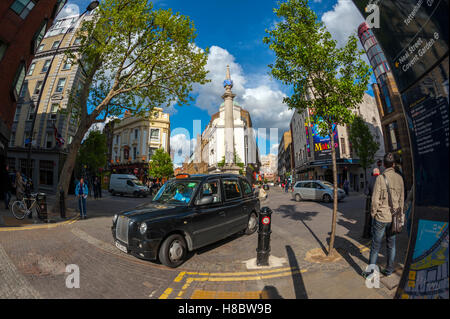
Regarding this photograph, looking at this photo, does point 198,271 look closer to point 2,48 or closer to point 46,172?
point 2,48

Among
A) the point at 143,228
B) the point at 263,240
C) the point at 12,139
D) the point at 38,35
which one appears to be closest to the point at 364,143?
the point at 263,240

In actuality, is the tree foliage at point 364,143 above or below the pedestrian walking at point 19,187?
above

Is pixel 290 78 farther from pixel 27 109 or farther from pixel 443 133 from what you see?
pixel 27 109

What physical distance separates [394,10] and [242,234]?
6.20 meters

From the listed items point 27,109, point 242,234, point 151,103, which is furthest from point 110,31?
point 27,109

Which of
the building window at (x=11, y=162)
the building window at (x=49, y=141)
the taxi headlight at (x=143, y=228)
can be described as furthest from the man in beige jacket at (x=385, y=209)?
the building window at (x=11, y=162)

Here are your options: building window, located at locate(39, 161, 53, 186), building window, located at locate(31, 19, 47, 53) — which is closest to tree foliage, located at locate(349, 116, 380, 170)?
building window, located at locate(31, 19, 47, 53)

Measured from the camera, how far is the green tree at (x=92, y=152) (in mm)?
25188

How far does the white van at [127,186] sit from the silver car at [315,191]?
16.3 metres

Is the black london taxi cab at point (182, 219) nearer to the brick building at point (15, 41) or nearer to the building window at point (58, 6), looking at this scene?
the brick building at point (15, 41)

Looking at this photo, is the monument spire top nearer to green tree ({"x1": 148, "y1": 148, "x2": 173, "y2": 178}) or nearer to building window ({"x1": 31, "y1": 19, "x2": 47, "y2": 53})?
green tree ({"x1": 148, "y1": 148, "x2": 173, "y2": 178})

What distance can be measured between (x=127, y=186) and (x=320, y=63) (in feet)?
75.8

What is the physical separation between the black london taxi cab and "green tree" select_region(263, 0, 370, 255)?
103 inches

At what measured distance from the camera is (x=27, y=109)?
22844 millimetres
